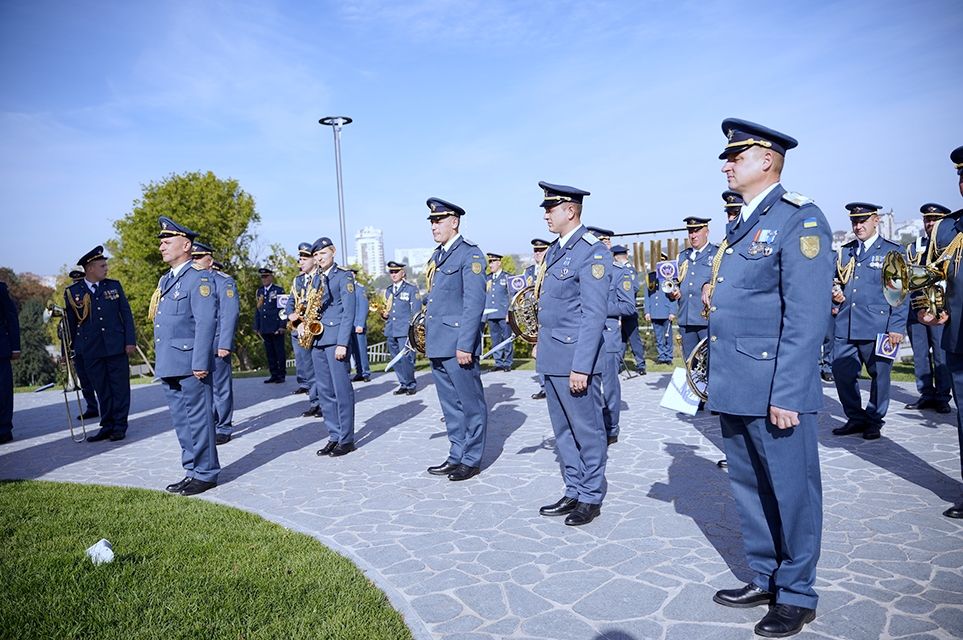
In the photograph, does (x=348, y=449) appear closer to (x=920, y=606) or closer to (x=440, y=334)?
(x=440, y=334)

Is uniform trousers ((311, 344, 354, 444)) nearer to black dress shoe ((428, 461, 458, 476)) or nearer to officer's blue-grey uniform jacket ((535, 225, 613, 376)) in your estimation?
black dress shoe ((428, 461, 458, 476))

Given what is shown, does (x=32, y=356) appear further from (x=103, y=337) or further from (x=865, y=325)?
(x=865, y=325)

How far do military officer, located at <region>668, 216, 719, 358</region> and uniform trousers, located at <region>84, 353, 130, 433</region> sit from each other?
7863 mm

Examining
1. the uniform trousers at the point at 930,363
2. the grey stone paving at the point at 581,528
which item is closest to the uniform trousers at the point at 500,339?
the grey stone paving at the point at 581,528

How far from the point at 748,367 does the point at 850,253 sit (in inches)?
208

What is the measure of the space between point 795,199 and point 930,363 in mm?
7353

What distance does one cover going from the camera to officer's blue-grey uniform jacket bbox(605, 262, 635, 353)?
7523 mm

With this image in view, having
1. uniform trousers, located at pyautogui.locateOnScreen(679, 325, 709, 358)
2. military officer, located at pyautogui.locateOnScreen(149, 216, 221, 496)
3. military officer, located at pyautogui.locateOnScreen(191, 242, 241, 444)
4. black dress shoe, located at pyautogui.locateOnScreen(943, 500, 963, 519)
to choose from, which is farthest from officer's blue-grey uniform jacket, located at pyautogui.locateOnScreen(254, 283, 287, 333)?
black dress shoe, located at pyautogui.locateOnScreen(943, 500, 963, 519)

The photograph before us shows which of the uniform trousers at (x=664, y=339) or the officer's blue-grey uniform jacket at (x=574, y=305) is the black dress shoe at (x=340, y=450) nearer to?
the officer's blue-grey uniform jacket at (x=574, y=305)

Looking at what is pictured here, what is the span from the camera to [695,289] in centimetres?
805

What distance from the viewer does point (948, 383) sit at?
821cm

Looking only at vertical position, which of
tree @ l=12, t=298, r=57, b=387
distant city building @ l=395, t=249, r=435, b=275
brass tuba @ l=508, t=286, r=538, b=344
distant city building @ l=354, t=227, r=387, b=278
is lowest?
tree @ l=12, t=298, r=57, b=387

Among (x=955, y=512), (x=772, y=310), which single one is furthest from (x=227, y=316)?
(x=955, y=512)

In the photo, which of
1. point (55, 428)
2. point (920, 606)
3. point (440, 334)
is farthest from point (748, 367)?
point (55, 428)
